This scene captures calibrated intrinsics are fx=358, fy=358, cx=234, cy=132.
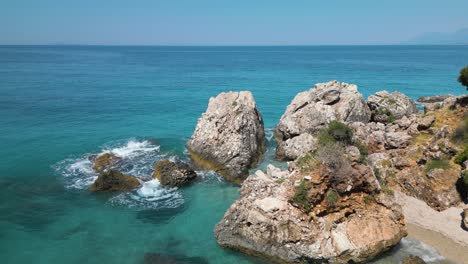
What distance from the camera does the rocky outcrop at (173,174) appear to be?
107ft

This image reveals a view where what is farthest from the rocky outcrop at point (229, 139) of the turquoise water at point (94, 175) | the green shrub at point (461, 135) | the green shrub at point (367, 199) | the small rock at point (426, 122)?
the green shrub at point (461, 135)

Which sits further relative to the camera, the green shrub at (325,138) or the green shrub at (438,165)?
the green shrub at (325,138)

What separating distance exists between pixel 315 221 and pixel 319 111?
2385 cm

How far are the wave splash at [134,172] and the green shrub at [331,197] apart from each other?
12.7 meters

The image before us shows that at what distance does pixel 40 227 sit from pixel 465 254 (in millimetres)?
28280

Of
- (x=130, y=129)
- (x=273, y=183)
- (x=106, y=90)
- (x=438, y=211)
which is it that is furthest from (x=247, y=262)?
(x=106, y=90)

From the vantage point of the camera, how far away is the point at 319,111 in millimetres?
43844

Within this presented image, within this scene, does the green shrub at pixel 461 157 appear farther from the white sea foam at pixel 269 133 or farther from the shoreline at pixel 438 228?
the white sea foam at pixel 269 133

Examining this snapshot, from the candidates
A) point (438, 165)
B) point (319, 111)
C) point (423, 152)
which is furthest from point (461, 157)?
point (319, 111)

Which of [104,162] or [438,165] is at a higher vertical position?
[438,165]

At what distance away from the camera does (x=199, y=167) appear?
3684 centimetres

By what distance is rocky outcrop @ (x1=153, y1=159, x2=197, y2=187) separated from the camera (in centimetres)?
3272

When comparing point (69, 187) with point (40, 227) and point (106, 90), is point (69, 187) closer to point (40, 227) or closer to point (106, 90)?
point (40, 227)

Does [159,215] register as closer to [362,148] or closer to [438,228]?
[362,148]
